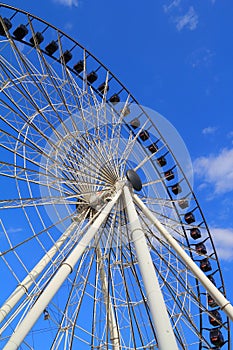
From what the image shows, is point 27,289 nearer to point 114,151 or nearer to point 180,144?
point 114,151

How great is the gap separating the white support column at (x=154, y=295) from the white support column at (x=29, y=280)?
397cm

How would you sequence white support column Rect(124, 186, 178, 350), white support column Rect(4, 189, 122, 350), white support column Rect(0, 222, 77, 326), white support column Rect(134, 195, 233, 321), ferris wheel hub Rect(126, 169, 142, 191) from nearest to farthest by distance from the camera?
white support column Rect(124, 186, 178, 350) < white support column Rect(4, 189, 122, 350) < white support column Rect(134, 195, 233, 321) < white support column Rect(0, 222, 77, 326) < ferris wheel hub Rect(126, 169, 142, 191)

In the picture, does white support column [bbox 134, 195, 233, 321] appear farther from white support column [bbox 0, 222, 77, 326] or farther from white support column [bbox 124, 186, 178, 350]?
white support column [bbox 0, 222, 77, 326]

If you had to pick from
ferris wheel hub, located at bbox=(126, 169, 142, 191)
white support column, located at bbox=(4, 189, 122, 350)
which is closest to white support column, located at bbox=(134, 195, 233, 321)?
ferris wheel hub, located at bbox=(126, 169, 142, 191)

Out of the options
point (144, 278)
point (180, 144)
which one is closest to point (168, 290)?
point (180, 144)

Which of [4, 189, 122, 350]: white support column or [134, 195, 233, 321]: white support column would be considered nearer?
[4, 189, 122, 350]: white support column

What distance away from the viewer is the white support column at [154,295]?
914 cm

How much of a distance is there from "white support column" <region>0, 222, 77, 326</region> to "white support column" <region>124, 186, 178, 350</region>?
13.0 ft

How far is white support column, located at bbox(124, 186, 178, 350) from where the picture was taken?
30.0 feet

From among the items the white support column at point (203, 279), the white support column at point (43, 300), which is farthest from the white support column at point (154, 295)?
the white support column at point (203, 279)

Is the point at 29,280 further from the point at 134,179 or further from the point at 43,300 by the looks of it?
the point at 134,179

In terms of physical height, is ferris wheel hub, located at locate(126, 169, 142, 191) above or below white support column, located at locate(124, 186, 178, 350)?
above

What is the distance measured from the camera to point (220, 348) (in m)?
19.5

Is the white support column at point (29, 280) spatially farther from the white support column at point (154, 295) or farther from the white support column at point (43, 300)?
the white support column at point (154, 295)
